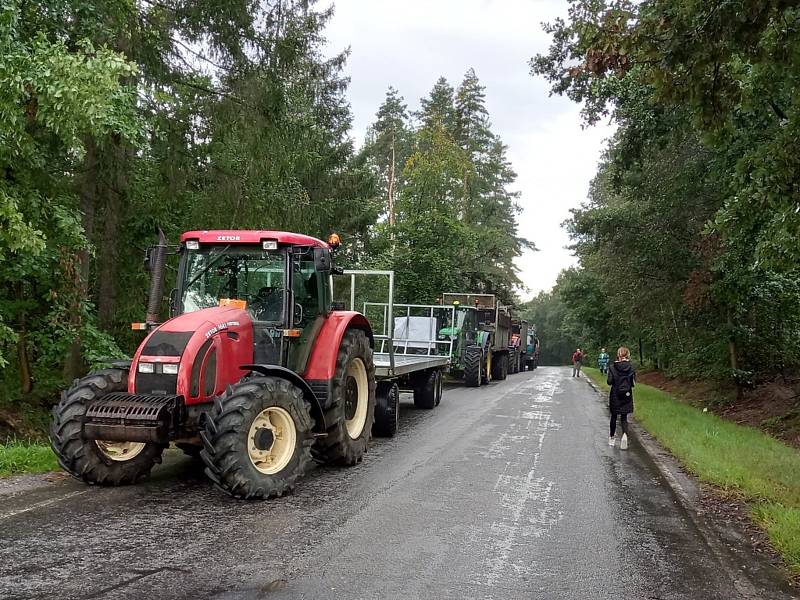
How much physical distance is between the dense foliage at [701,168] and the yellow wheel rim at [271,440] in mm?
4356

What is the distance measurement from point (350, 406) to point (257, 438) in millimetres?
2389

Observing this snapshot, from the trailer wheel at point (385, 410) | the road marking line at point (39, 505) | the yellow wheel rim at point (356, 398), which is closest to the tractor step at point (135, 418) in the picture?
the road marking line at point (39, 505)

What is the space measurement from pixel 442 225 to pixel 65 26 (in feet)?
65.9

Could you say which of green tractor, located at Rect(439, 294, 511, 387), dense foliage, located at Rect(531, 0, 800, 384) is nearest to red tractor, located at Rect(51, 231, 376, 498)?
dense foliage, located at Rect(531, 0, 800, 384)

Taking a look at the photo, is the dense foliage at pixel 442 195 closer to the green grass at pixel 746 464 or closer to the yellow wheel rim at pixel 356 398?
the green grass at pixel 746 464

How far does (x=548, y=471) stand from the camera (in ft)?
27.0

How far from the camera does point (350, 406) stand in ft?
27.9

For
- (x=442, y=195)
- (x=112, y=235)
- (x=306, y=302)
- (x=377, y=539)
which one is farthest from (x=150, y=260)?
(x=442, y=195)

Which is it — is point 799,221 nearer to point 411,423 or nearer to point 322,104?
point 411,423

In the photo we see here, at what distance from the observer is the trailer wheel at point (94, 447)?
6.10 metres

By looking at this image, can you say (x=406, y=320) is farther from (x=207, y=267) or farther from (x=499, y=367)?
(x=207, y=267)

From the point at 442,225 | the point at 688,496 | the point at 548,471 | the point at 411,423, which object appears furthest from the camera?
the point at 442,225

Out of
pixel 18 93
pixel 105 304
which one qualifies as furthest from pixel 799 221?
pixel 105 304

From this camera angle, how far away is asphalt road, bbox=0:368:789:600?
14.0 feet
